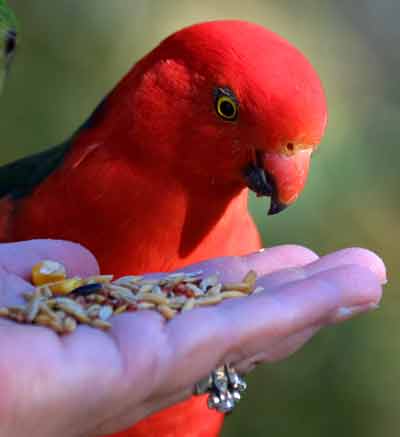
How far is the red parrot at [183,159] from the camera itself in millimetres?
1580

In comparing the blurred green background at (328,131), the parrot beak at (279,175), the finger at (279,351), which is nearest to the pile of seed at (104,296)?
the finger at (279,351)

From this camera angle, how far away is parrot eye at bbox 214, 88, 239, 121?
1.62m

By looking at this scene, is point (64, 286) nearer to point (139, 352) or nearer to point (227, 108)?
point (139, 352)

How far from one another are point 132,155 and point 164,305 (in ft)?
2.12

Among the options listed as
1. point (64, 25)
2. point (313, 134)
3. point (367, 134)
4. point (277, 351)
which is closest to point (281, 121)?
point (313, 134)

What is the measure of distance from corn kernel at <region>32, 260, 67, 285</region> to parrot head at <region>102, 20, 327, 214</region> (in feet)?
1.47

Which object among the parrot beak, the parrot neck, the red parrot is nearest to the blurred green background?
the red parrot

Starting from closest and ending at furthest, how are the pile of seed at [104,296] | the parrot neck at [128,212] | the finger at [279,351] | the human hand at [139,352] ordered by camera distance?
1. the human hand at [139,352]
2. the pile of seed at [104,296]
3. the finger at [279,351]
4. the parrot neck at [128,212]

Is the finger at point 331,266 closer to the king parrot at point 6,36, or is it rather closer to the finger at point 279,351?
the finger at point 279,351

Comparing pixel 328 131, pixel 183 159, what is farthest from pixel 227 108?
pixel 328 131

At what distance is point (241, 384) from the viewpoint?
130 cm

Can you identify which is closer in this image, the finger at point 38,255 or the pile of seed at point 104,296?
the pile of seed at point 104,296

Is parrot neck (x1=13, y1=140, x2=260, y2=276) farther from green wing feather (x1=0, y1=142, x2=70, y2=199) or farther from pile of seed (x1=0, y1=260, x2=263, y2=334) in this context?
pile of seed (x1=0, y1=260, x2=263, y2=334)

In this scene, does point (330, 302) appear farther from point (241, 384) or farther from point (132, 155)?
point (132, 155)
